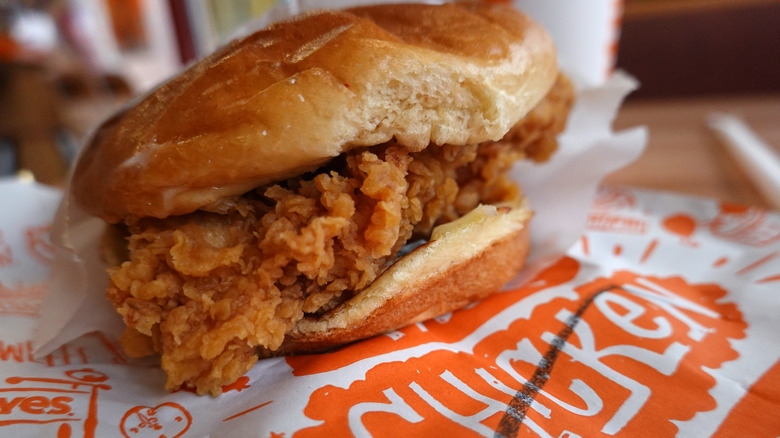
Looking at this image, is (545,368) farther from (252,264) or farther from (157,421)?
(157,421)

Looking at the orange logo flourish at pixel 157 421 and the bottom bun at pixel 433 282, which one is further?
the bottom bun at pixel 433 282

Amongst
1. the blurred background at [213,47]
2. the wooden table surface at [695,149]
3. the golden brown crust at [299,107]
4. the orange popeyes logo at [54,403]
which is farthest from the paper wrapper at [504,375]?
the blurred background at [213,47]

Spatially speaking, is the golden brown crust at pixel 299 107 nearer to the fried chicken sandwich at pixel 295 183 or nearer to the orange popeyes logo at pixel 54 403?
the fried chicken sandwich at pixel 295 183

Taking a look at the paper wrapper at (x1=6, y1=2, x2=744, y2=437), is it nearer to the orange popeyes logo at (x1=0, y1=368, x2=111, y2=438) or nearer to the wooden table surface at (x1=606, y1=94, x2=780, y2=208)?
the orange popeyes logo at (x1=0, y1=368, x2=111, y2=438)

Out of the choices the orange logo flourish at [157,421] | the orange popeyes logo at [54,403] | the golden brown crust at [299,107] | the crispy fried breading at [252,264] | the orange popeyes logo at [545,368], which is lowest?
the orange popeyes logo at [545,368]

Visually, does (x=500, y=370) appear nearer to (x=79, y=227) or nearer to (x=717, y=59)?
(x=79, y=227)

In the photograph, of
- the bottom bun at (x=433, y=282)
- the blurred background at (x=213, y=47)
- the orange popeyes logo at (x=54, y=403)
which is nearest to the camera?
the orange popeyes logo at (x=54, y=403)
